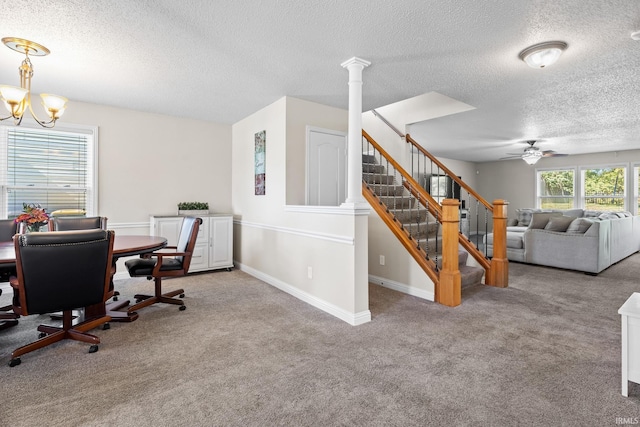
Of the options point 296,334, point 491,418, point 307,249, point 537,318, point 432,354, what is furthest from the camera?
point 307,249

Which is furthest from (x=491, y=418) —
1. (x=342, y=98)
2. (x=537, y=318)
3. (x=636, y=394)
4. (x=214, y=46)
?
(x=342, y=98)

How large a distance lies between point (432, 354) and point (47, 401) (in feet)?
7.86

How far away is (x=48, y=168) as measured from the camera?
4203 mm

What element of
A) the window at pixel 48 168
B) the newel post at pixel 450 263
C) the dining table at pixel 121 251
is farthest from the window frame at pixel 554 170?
the window at pixel 48 168

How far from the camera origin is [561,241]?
5.21 metres

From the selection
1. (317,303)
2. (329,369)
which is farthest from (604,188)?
(329,369)

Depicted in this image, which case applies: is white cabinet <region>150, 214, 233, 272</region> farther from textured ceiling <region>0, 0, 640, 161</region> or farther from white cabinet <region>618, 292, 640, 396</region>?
white cabinet <region>618, 292, 640, 396</region>

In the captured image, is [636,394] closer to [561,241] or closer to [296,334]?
[296,334]

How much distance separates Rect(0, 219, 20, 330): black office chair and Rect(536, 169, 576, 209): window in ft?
36.1

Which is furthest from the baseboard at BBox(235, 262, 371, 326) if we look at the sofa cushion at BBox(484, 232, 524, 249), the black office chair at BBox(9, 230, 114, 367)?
the sofa cushion at BBox(484, 232, 524, 249)

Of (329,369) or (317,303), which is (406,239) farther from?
(329,369)

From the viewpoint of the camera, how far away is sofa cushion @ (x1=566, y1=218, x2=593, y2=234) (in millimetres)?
4980

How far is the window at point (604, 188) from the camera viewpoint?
795 centimetres

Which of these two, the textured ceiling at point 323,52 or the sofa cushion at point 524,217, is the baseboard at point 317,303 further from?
the sofa cushion at point 524,217
